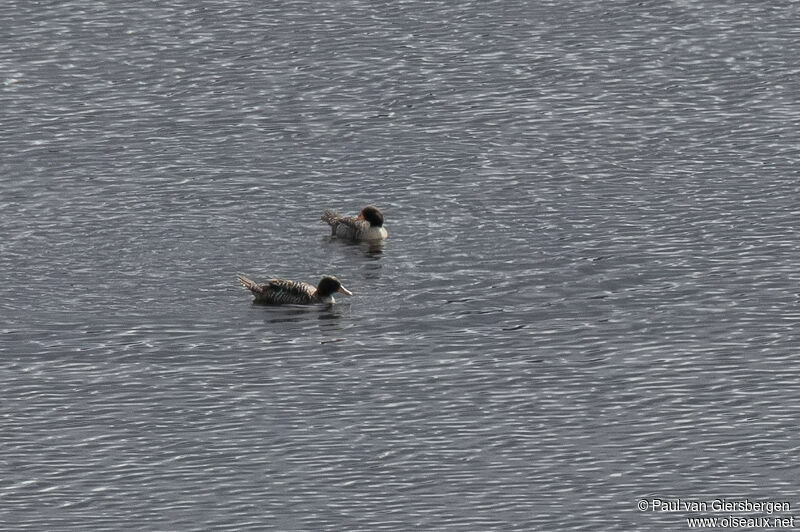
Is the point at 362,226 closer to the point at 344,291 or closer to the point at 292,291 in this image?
the point at 344,291

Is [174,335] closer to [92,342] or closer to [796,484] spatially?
[92,342]

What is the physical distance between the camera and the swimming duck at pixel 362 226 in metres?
56.9

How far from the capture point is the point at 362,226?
187 ft

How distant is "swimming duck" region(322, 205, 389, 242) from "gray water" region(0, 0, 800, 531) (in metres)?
0.49

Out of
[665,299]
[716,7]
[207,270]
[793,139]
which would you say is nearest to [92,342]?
[207,270]

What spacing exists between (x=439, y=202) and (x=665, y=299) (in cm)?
979

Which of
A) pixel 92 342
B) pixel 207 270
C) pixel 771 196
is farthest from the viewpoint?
pixel 771 196

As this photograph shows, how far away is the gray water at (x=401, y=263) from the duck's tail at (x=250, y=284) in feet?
1.03

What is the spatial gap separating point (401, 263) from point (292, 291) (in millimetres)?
4042

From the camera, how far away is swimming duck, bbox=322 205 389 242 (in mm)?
56875

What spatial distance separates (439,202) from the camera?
195 ft

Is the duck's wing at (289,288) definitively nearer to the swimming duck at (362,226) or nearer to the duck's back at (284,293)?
the duck's back at (284,293)

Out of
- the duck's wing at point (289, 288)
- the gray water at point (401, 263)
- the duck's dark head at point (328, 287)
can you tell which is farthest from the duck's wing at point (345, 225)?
the duck's wing at point (289, 288)

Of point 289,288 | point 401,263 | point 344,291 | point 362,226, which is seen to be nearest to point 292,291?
point 289,288
